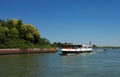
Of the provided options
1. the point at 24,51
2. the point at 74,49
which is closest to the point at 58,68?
the point at 74,49

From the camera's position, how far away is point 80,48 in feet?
323

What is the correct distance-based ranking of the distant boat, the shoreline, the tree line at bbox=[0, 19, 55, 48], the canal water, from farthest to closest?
the tree line at bbox=[0, 19, 55, 48] < the shoreline < the distant boat < the canal water

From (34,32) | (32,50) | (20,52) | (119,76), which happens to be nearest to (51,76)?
(119,76)

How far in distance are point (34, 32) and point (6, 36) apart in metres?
13.0

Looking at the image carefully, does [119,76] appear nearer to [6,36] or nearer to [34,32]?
[6,36]

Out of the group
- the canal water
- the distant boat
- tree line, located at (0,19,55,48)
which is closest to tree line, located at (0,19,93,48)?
tree line, located at (0,19,55,48)

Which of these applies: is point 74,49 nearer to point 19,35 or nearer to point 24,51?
point 24,51

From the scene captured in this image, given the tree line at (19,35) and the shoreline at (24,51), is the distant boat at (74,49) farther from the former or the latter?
the shoreline at (24,51)

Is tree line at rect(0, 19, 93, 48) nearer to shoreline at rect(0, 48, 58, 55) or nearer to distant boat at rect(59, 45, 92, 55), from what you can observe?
shoreline at rect(0, 48, 58, 55)

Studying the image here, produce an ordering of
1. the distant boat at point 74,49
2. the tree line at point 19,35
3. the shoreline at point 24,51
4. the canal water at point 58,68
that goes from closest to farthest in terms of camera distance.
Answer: the canal water at point 58,68 < the distant boat at point 74,49 < the shoreline at point 24,51 < the tree line at point 19,35

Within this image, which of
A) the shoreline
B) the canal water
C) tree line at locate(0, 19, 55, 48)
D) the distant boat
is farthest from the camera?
tree line at locate(0, 19, 55, 48)

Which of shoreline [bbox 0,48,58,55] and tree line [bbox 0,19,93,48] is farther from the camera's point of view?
tree line [bbox 0,19,93,48]

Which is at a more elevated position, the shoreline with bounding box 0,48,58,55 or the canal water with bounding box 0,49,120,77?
the shoreline with bounding box 0,48,58,55

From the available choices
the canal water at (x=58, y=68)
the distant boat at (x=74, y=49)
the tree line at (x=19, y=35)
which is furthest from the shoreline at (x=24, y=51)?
the canal water at (x=58, y=68)
